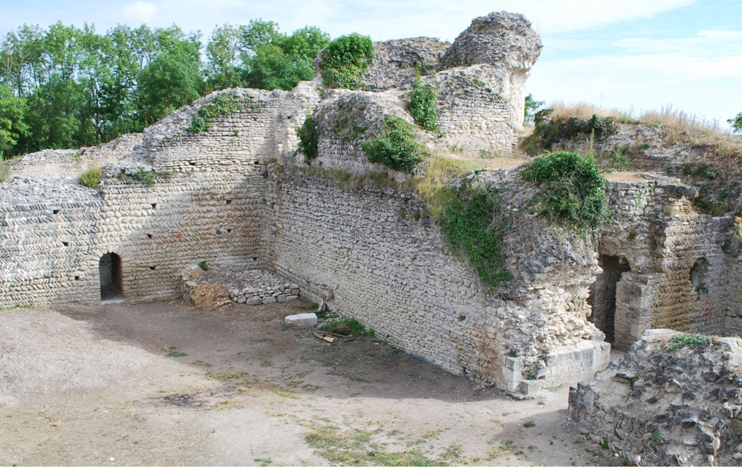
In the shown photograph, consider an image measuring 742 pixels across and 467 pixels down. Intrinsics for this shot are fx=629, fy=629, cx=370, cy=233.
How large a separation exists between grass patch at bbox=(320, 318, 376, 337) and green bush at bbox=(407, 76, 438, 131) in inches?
162

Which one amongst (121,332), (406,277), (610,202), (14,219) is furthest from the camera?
(14,219)

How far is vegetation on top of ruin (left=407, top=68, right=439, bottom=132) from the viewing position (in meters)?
12.5

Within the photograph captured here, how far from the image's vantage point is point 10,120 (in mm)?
27297

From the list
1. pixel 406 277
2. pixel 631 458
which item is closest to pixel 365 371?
pixel 406 277

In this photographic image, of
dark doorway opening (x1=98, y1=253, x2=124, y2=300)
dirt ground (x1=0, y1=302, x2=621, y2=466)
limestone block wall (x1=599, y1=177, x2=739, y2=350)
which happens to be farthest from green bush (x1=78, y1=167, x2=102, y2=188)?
limestone block wall (x1=599, y1=177, x2=739, y2=350)

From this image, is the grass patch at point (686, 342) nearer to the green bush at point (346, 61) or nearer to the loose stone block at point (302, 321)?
the loose stone block at point (302, 321)

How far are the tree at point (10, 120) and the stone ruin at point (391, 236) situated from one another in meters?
8.68

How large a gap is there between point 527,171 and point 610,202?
6.24ft

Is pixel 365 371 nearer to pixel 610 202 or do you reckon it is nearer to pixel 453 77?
pixel 610 202

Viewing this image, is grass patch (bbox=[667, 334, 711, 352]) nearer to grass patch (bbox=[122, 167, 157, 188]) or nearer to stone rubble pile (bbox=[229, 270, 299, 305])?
stone rubble pile (bbox=[229, 270, 299, 305])

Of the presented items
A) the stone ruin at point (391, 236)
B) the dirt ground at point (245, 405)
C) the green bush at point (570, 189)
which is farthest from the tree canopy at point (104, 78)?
the green bush at point (570, 189)

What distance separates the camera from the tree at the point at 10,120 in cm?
2689

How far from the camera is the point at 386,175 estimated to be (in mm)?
11297

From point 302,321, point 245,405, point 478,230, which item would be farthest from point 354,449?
point 302,321
